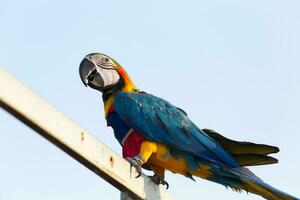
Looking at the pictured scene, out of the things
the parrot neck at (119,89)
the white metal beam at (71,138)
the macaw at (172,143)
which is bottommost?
the white metal beam at (71,138)

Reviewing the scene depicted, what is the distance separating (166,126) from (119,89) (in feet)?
1.45

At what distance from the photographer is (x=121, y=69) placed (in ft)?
13.7

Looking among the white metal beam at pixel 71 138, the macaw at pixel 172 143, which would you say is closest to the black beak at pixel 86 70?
the macaw at pixel 172 143

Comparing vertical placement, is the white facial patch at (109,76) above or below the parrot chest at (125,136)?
above

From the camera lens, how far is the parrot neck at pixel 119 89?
13.2ft

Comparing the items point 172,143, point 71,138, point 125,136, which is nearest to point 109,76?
point 125,136

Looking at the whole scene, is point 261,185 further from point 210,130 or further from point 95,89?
point 95,89

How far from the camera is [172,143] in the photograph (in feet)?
12.2

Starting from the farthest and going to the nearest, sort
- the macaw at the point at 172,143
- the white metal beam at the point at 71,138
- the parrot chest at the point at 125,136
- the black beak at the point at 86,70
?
the black beak at the point at 86,70 < the parrot chest at the point at 125,136 < the macaw at the point at 172,143 < the white metal beam at the point at 71,138

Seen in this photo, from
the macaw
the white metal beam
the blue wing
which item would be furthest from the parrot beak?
the white metal beam

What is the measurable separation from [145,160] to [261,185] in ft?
2.08

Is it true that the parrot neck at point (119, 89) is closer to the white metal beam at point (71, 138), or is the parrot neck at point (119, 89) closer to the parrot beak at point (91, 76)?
the parrot beak at point (91, 76)

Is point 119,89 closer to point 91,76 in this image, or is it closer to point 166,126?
point 91,76

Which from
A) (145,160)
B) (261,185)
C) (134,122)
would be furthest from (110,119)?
(261,185)
